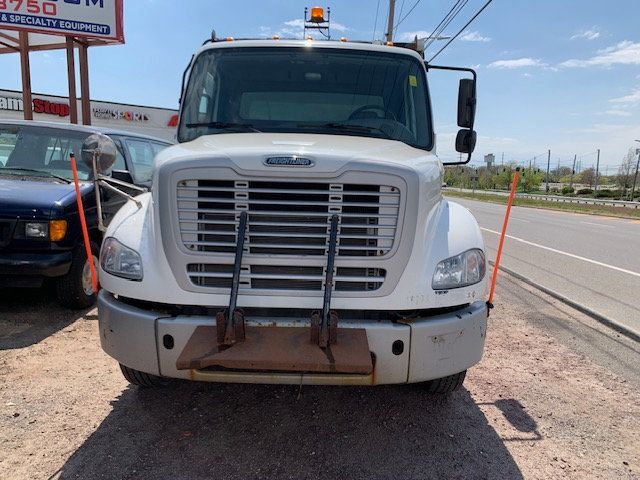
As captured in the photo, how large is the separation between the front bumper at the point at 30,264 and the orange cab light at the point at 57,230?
0.16m

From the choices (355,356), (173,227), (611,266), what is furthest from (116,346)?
(611,266)

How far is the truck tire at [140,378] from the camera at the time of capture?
3.37m

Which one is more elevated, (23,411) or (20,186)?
(20,186)

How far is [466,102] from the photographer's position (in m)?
4.37

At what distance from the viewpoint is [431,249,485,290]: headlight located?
2889 mm

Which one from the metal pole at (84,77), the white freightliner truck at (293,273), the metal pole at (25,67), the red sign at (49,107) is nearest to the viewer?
the white freightliner truck at (293,273)

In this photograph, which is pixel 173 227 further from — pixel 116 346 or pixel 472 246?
pixel 472 246

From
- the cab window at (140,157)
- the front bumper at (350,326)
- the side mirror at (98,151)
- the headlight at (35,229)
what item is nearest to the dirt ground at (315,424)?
the front bumper at (350,326)

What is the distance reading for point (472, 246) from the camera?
120 inches

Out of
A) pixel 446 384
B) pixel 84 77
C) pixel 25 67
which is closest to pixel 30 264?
pixel 446 384

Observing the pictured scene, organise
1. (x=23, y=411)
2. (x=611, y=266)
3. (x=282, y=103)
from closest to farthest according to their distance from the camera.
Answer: (x=23, y=411)
(x=282, y=103)
(x=611, y=266)

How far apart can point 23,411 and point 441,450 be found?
271 centimetres

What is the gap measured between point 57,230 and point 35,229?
19cm

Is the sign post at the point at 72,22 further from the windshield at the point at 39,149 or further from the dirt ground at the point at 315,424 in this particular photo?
the dirt ground at the point at 315,424
